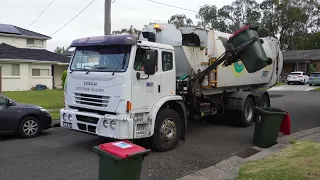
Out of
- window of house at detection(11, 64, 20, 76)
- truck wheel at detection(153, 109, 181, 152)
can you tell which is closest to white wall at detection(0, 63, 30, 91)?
window of house at detection(11, 64, 20, 76)

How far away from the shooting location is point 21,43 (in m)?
30.1

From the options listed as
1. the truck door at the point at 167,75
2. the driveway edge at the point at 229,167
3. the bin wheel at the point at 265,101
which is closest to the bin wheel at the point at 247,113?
the bin wheel at the point at 265,101

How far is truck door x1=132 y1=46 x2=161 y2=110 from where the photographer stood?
670 centimetres

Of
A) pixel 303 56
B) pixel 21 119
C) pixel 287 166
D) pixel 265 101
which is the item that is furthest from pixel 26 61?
pixel 303 56

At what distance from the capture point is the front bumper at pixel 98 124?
647 centimetres

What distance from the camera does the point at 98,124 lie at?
6766 mm

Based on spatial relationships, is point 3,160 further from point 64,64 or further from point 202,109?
point 64,64

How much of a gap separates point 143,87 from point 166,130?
3.89 ft

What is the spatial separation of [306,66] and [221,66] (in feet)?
130

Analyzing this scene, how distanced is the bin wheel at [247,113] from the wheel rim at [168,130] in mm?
3663

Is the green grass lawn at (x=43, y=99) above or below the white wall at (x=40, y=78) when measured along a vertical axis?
below

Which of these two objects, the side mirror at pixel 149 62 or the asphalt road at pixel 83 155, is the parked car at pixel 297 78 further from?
the side mirror at pixel 149 62

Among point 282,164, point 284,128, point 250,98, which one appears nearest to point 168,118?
point 282,164

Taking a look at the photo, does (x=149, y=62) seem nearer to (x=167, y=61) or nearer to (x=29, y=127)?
(x=167, y=61)
